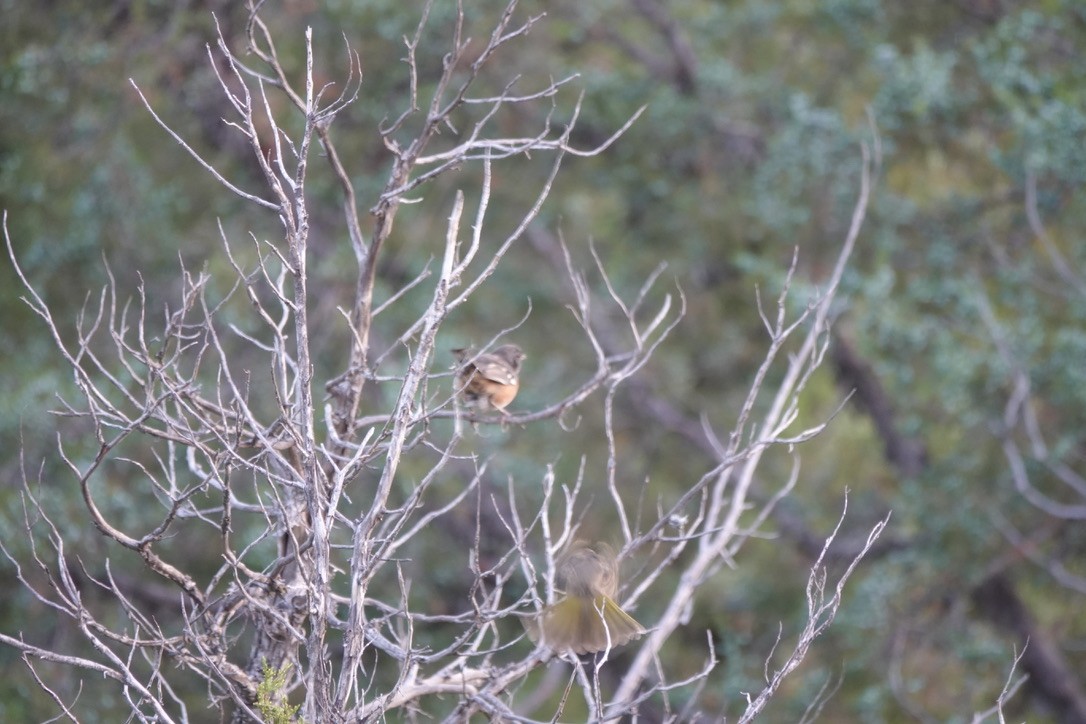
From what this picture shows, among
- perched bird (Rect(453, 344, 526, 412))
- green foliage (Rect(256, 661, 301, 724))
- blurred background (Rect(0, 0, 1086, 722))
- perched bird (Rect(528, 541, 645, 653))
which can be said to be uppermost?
green foliage (Rect(256, 661, 301, 724))

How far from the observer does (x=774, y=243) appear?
517 inches

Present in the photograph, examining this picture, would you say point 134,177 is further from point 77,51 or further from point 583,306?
point 583,306

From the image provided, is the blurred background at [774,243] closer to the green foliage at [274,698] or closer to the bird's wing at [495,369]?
the bird's wing at [495,369]

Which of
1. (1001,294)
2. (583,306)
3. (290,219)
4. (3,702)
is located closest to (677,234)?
(1001,294)

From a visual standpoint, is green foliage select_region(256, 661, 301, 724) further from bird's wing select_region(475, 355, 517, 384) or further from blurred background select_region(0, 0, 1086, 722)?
blurred background select_region(0, 0, 1086, 722)

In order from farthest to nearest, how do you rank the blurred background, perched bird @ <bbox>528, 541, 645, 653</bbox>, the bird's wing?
the blurred background
the bird's wing
perched bird @ <bbox>528, 541, 645, 653</bbox>

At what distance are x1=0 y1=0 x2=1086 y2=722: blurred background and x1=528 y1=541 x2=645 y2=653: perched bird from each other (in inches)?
188

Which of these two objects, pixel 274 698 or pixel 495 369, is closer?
pixel 274 698

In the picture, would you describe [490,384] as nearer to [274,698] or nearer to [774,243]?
[274,698]

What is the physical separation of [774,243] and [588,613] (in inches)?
339

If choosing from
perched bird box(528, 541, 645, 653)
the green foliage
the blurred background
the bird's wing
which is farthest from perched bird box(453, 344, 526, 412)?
the blurred background

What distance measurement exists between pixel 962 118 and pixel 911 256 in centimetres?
121

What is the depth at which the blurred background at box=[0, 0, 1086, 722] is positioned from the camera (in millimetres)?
10328

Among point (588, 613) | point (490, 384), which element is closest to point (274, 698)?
point (588, 613)
